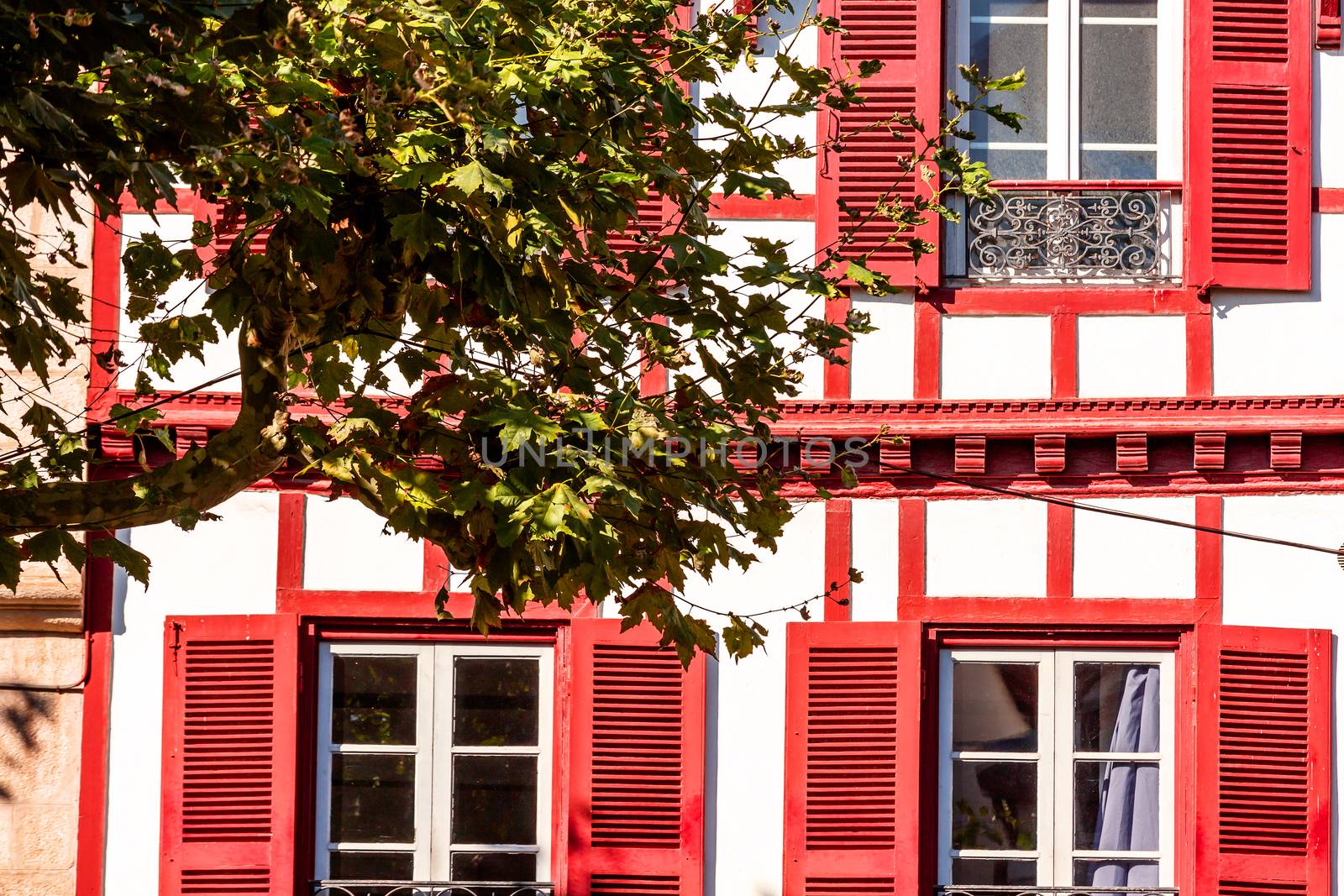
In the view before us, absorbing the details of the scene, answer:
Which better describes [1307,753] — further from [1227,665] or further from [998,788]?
[998,788]

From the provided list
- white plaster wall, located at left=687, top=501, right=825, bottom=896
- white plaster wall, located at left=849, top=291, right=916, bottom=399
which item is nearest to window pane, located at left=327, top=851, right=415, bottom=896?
white plaster wall, located at left=687, top=501, right=825, bottom=896

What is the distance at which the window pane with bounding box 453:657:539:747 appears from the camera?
866cm

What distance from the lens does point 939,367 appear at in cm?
865

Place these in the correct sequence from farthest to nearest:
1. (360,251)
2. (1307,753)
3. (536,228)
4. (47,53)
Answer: (1307,753), (360,251), (536,228), (47,53)

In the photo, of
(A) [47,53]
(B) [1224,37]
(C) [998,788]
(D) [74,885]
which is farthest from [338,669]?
(B) [1224,37]

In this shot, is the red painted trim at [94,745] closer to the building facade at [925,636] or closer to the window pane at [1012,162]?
the building facade at [925,636]

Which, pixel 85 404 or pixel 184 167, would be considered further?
pixel 85 404

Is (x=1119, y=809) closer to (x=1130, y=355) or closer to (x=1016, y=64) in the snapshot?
(x=1130, y=355)

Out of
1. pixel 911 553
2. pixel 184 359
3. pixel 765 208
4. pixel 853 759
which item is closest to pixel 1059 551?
pixel 911 553

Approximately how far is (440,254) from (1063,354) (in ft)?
12.3

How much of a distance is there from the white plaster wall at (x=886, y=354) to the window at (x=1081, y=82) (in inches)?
35.8

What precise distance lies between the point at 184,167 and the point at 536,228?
104cm

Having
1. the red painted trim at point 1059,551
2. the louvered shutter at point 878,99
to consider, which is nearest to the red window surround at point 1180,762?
the red painted trim at point 1059,551

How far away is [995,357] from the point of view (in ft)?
28.4
